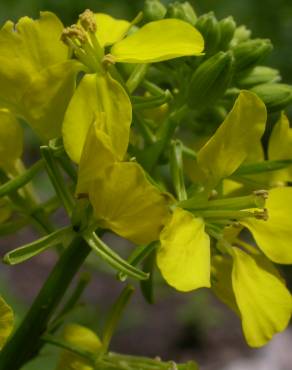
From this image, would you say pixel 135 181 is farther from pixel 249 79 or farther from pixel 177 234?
pixel 249 79

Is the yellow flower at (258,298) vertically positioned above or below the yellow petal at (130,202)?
below

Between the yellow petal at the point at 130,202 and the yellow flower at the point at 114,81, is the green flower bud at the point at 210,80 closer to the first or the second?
the yellow flower at the point at 114,81

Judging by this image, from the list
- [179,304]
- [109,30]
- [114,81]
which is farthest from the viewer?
[179,304]

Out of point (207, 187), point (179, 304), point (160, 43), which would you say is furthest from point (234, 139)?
point (179, 304)

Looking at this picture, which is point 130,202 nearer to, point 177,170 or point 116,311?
point 177,170

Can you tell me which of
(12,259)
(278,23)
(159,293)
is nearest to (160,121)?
(12,259)

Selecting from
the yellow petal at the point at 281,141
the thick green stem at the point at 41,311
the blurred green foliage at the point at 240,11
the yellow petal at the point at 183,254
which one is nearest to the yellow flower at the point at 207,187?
the yellow petal at the point at 183,254
